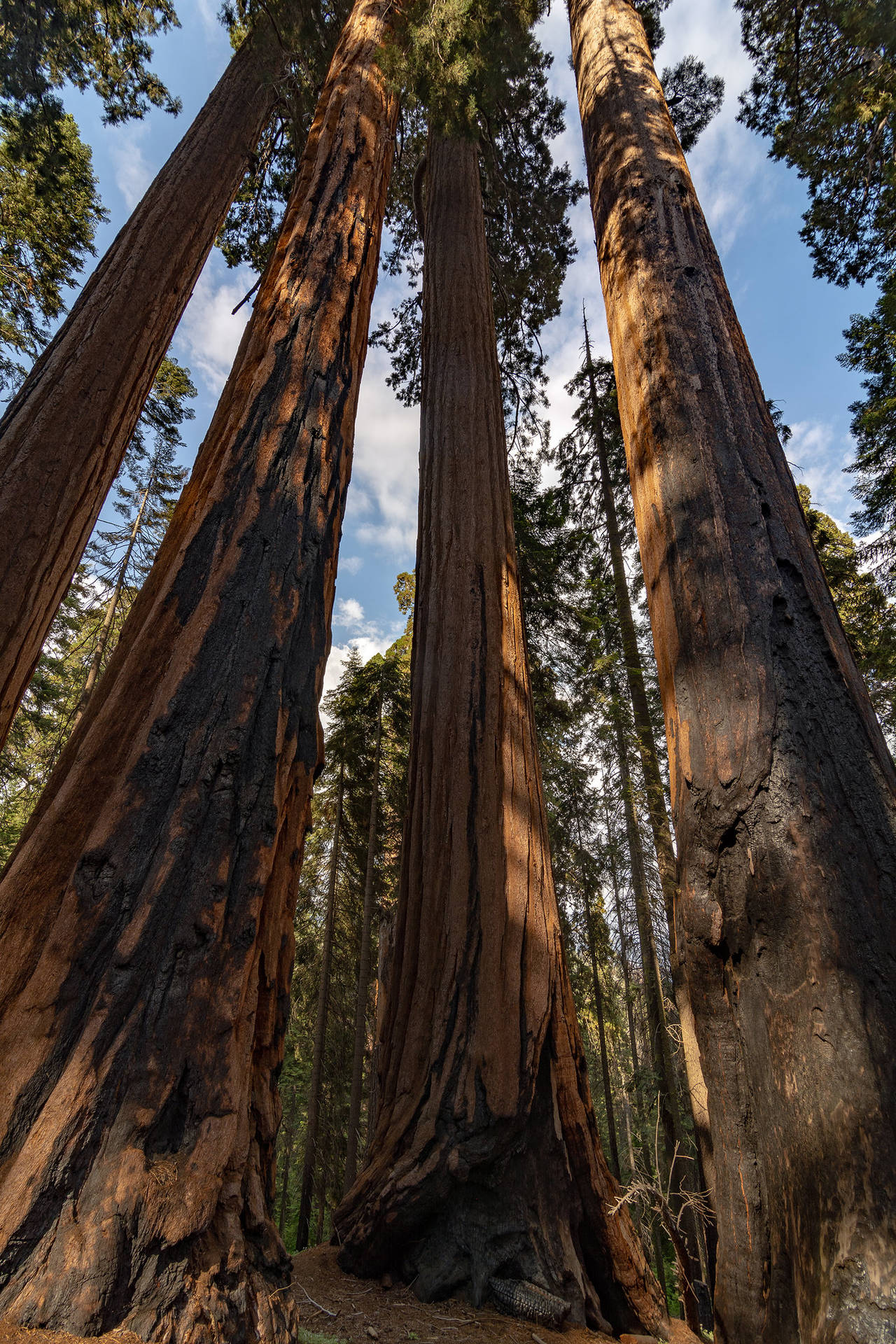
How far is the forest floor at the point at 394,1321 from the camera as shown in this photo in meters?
2.05

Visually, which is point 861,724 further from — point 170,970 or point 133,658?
point 133,658

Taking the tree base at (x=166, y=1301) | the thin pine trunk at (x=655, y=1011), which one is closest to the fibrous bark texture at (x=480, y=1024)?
the tree base at (x=166, y=1301)

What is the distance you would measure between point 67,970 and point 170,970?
0.23 meters

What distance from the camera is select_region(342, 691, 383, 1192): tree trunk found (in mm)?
12484

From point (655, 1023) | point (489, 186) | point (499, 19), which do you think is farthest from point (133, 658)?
point (489, 186)

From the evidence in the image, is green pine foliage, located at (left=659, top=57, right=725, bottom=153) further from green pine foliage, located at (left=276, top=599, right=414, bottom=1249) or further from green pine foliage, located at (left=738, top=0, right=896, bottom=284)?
green pine foliage, located at (left=276, top=599, right=414, bottom=1249)

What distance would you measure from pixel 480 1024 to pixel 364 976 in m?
11.9

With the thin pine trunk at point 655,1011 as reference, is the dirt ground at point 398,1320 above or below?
below

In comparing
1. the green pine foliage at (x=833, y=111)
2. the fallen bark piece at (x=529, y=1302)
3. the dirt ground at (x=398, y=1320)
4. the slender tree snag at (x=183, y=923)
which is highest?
the green pine foliage at (x=833, y=111)

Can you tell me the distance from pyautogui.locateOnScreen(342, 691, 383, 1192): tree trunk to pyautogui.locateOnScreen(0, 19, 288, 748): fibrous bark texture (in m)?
9.64

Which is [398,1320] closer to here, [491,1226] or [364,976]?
[491,1226]

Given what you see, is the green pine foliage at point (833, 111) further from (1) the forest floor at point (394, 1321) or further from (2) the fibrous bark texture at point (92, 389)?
(1) the forest floor at point (394, 1321)

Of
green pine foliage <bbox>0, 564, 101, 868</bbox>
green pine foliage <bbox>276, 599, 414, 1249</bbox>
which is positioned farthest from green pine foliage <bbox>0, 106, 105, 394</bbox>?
green pine foliage <bbox>276, 599, 414, 1249</bbox>

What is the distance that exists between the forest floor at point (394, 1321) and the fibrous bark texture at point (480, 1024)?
0.08m
